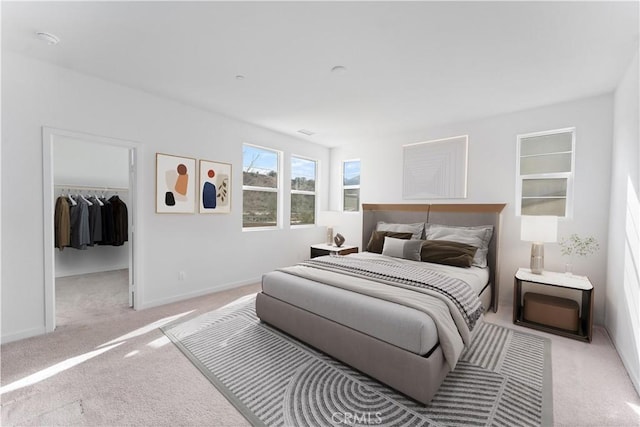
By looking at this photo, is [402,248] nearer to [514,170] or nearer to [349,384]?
[514,170]

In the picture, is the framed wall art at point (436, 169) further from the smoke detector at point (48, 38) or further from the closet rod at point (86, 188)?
the closet rod at point (86, 188)

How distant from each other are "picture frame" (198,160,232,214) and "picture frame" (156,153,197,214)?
0.40ft

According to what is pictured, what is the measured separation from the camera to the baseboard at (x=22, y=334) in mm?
2467

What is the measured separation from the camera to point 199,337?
8.71 feet

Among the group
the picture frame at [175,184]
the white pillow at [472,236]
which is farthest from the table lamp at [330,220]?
the picture frame at [175,184]

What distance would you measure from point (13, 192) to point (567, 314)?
5.41m

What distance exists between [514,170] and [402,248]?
1.81 metres

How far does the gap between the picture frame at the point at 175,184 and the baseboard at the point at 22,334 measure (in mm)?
1526

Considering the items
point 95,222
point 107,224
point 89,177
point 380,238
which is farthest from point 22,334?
point 380,238

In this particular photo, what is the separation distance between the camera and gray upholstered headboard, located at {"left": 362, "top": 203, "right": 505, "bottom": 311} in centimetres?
351

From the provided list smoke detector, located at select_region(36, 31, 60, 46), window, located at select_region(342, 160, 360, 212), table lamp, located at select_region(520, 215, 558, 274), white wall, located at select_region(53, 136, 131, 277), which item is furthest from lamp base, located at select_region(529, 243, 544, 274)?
white wall, located at select_region(53, 136, 131, 277)

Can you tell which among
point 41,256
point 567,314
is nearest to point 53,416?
point 41,256

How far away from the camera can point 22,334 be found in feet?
8.38
